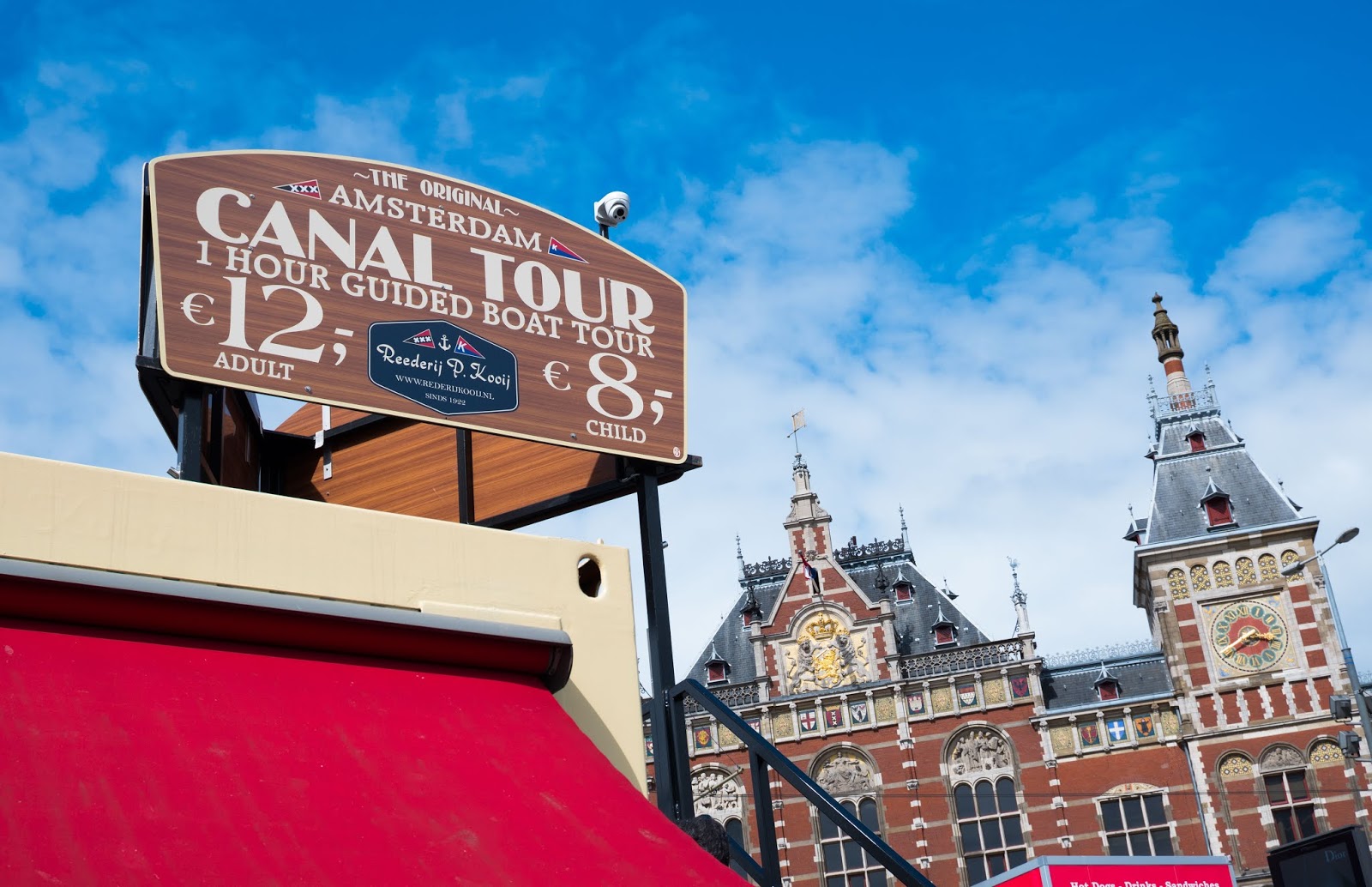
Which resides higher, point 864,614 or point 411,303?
point 864,614

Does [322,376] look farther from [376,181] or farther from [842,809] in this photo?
[842,809]

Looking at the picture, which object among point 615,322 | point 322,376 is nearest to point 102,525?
point 322,376

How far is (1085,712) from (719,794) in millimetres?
8248

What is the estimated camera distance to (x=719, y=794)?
3008cm

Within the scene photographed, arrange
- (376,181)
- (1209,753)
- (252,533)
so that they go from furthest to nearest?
1. (1209,753)
2. (376,181)
3. (252,533)

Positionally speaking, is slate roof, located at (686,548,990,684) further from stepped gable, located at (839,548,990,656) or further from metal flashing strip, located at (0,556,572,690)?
metal flashing strip, located at (0,556,572,690)

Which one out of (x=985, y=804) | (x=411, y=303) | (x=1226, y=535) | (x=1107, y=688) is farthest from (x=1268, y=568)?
(x=411, y=303)

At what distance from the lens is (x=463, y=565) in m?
5.92

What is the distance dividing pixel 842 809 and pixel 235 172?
4084mm

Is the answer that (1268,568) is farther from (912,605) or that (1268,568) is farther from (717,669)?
(717,669)

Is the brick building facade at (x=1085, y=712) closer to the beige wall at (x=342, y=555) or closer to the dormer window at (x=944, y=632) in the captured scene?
the dormer window at (x=944, y=632)

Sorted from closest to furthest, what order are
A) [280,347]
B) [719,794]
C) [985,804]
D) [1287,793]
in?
[280,347]
[1287,793]
[985,804]
[719,794]

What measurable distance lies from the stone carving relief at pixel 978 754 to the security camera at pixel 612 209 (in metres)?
23.3

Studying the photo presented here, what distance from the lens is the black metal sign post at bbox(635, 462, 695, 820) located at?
6500mm
